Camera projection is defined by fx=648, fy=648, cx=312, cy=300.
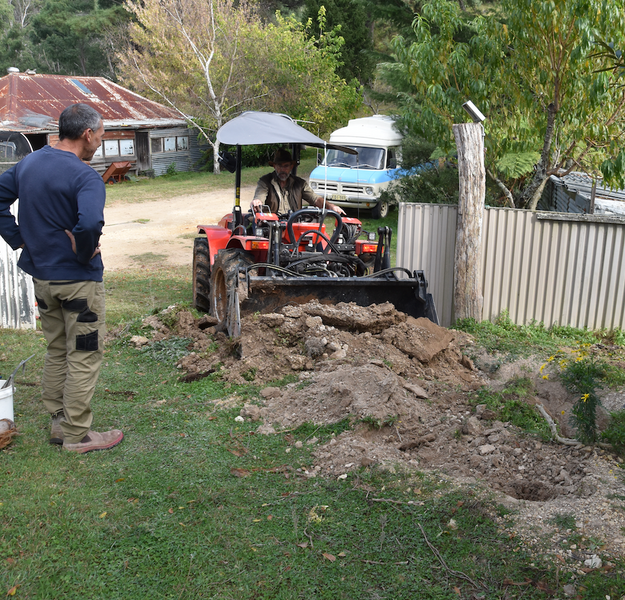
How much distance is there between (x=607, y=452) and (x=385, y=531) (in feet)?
5.35

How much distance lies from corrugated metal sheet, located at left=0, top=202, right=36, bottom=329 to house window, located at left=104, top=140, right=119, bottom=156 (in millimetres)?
20797

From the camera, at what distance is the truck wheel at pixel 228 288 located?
21.5 feet

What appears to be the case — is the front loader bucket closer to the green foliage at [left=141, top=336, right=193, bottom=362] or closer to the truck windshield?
the green foliage at [left=141, top=336, right=193, bottom=362]

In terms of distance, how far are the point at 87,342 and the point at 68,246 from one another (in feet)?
2.16

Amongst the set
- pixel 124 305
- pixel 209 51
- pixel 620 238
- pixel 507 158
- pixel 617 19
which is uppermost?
pixel 209 51

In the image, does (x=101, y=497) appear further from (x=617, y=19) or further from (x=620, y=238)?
(x=617, y=19)

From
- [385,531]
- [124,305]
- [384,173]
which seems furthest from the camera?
[384,173]

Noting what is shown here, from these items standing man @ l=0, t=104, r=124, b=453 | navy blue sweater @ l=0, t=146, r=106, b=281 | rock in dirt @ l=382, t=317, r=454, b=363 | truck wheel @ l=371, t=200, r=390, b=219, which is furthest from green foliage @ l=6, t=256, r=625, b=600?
truck wheel @ l=371, t=200, r=390, b=219

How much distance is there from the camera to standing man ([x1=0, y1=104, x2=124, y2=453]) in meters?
4.21

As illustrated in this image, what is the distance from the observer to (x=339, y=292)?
277 inches

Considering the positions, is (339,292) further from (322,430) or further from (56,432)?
(56,432)

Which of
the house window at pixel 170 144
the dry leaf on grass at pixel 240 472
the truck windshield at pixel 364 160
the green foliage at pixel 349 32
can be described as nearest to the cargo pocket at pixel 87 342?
the dry leaf on grass at pixel 240 472

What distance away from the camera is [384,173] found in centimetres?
1786

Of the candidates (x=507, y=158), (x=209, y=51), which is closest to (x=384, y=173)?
(x=507, y=158)
